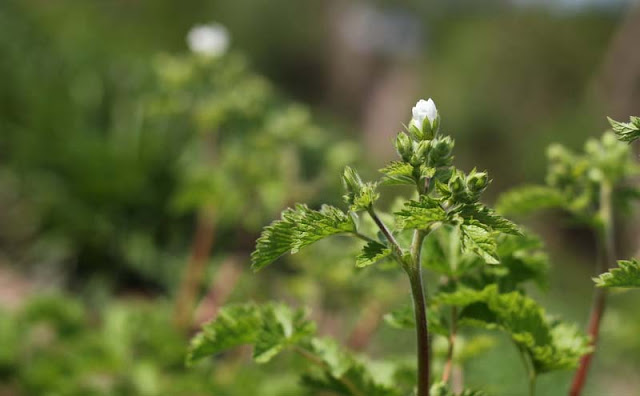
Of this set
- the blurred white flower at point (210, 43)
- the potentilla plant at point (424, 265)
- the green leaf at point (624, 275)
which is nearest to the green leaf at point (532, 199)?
the potentilla plant at point (424, 265)

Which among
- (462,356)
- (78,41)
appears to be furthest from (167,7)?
(462,356)

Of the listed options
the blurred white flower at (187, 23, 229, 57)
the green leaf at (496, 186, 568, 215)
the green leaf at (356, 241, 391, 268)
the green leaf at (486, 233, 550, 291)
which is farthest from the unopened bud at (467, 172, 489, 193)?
the blurred white flower at (187, 23, 229, 57)

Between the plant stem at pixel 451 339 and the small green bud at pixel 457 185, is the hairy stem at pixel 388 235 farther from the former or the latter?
the plant stem at pixel 451 339

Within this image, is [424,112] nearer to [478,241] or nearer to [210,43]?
[478,241]

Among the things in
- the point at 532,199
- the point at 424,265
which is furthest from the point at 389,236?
the point at 532,199

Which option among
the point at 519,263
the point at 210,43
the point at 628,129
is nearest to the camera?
the point at 628,129

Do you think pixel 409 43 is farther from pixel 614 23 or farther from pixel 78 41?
pixel 78 41
